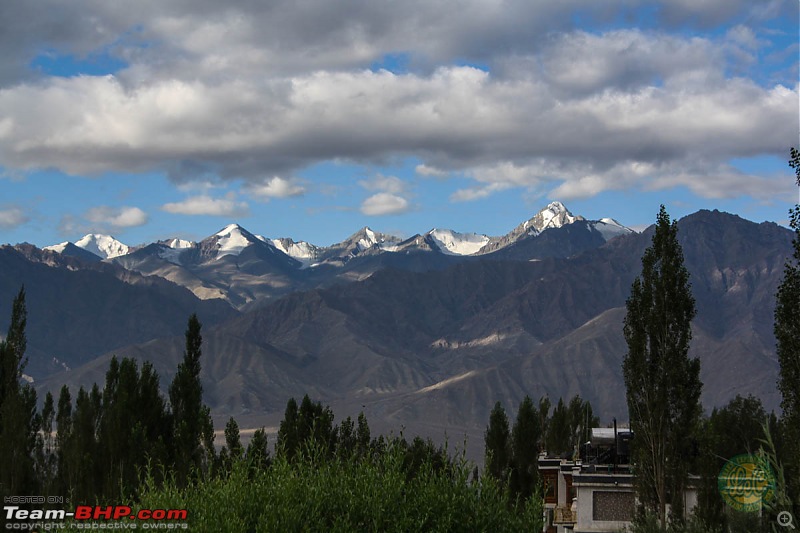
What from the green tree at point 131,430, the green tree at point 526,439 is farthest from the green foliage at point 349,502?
the green tree at point 526,439

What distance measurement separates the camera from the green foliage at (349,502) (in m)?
26.6

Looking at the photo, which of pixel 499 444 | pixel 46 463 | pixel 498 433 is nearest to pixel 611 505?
pixel 499 444

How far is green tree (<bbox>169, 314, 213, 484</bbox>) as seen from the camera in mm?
67500

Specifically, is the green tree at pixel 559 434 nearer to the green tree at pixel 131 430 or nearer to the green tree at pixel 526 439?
the green tree at pixel 526 439

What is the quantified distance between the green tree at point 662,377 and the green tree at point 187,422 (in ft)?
105

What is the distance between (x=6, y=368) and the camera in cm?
7331

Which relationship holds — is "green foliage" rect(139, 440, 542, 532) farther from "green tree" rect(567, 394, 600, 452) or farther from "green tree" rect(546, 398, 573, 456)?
"green tree" rect(567, 394, 600, 452)

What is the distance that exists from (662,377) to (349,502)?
77.4ft

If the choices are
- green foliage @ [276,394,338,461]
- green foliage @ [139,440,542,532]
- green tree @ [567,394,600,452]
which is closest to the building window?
green foliage @ [139,440,542,532]

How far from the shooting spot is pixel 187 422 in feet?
240

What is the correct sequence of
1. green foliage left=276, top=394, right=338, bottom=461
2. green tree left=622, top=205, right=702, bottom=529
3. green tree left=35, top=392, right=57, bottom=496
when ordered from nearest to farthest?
1. green tree left=622, top=205, right=702, bottom=529
2. green tree left=35, top=392, right=57, bottom=496
3. green foliage left=276, top=394, right=338, bottom=461

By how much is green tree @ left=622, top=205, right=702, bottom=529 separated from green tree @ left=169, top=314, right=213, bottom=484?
3195 centimetres

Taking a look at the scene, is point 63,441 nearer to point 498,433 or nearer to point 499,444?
point 499,444

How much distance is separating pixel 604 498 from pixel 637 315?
13.8 metres
